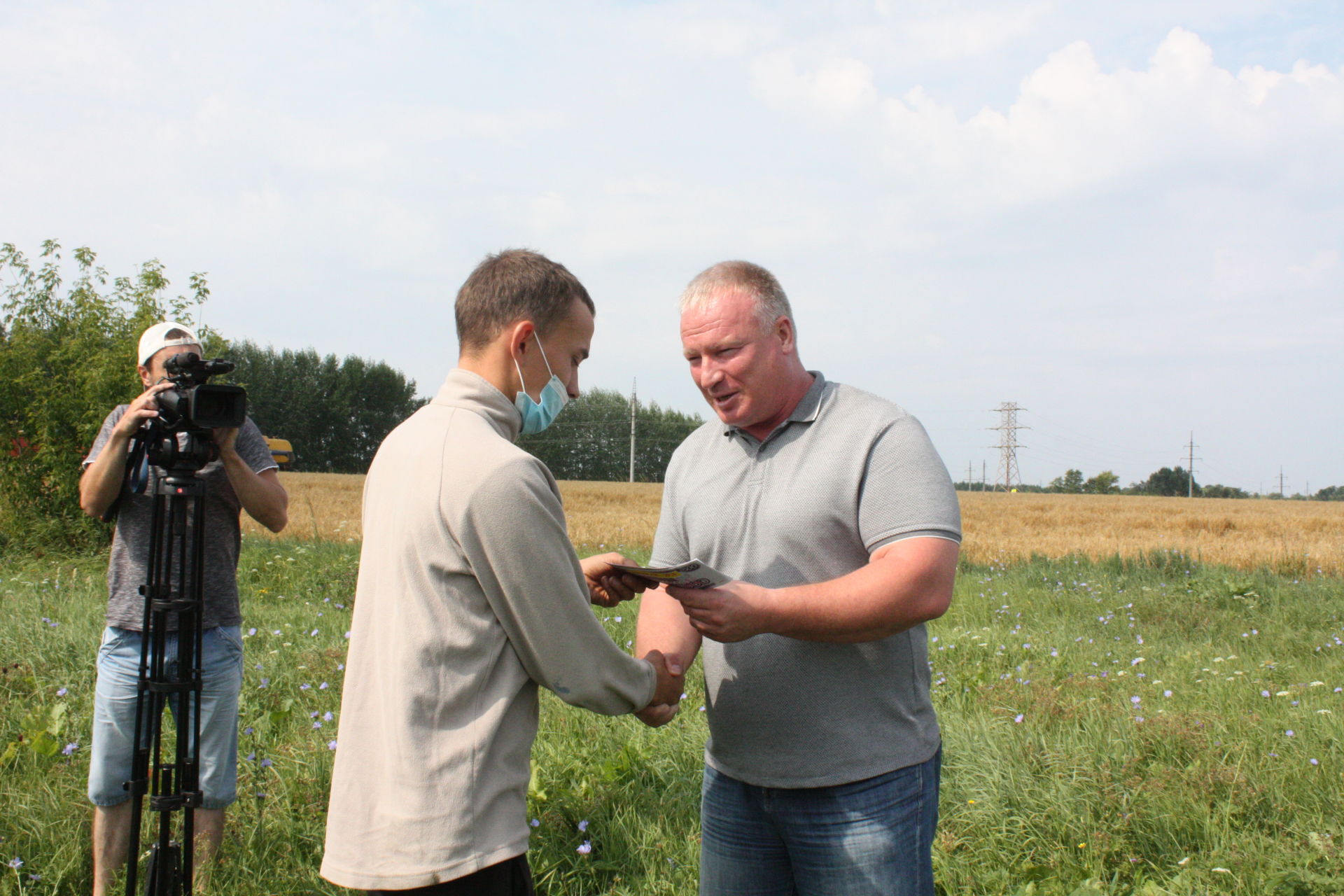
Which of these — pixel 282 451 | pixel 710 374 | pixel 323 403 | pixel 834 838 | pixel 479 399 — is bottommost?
pixel 834 838

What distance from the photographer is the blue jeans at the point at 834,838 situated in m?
2.00

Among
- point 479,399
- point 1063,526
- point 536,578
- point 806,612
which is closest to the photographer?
point 536,578

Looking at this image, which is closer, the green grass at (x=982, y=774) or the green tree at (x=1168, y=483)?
the green grass at (x=982, y=774)

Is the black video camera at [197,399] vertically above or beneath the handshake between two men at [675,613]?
above

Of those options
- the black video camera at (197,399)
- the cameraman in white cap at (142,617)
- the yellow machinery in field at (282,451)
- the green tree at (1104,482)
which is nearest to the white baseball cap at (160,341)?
the cameraman in white cap at (142,617)

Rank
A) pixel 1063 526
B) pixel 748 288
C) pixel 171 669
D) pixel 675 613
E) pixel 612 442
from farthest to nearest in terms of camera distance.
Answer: pixel 612 442 < pixel 1063 526 < pixel 171 669 < pixel 675 613 < pixel 748 288

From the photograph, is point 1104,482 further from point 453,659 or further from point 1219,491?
point 453,659

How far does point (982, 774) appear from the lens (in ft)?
12.4

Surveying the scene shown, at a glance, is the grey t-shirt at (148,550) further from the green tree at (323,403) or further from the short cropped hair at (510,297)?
the green tree at (323,403)

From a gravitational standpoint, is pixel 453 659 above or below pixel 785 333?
below

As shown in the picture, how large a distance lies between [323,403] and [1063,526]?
4885cm

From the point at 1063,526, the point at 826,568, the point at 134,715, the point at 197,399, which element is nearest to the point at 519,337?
the point at 826,568

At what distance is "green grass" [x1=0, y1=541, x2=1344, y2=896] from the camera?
3240 mm

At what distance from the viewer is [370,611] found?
1650 mm
